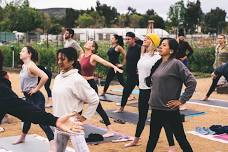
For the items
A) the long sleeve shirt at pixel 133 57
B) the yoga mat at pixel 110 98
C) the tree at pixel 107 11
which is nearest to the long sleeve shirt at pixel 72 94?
the long sleeve shirt at pixel 133 57

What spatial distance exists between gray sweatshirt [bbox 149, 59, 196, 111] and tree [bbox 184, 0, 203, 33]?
53.2 metres

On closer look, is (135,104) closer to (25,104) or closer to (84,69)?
(84,69)

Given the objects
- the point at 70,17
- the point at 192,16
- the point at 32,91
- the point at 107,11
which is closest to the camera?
the point at 32,91

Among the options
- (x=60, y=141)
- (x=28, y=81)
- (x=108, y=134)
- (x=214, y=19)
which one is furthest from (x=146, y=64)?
(x=214, y=19)

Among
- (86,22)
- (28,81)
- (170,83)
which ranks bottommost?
(28,81)

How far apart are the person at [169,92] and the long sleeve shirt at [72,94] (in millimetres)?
895

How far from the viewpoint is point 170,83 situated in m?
5.52

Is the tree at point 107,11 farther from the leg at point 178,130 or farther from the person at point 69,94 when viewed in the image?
the person at point 69,94

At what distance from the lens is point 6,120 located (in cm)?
914

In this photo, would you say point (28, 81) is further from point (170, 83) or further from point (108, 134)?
point (170, 83)

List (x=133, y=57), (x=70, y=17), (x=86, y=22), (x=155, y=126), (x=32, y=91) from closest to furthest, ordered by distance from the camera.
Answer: (x=155, y=126), (x=32, y=91), (x=133, y=57), (x=86, y=22), (x=70, y=17)

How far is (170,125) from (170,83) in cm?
50

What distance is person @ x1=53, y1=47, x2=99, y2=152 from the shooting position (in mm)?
4996

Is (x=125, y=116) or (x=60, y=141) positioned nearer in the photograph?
(x=60, y=141)
